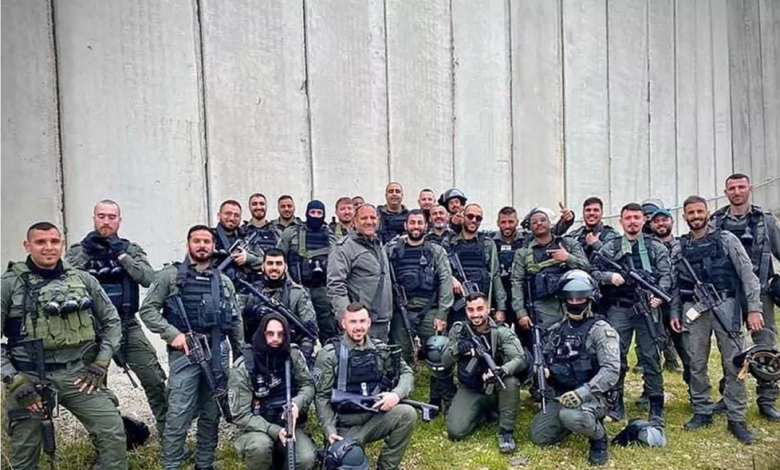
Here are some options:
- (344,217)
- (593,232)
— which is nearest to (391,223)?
(344,217)

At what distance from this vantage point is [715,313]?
5.37 m

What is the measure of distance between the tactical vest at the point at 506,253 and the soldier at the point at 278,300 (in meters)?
2.14

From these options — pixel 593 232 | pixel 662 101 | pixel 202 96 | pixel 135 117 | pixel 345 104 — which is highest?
pixel 662 101

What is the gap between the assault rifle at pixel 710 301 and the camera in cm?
535

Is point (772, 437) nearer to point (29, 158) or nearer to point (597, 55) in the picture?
point (29, 158)

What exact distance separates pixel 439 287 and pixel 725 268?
241 centimetres

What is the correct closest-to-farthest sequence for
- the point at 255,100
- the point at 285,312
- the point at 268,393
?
the point at 268,393
the point at 285,312
the point at 255,100

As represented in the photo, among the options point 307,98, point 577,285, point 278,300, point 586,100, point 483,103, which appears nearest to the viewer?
point 278,300

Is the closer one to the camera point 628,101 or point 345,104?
point 345,104

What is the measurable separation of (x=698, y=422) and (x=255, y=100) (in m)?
5.80

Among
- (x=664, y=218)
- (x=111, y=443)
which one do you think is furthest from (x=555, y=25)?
(x=111, y=443)

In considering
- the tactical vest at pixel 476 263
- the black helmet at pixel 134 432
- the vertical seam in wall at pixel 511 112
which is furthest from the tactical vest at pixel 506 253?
the vertical seam in wall at pixel 511 112

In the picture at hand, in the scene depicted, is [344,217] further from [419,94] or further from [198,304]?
[419,94]

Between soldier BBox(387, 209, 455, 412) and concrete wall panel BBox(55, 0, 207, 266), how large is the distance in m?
2.71
